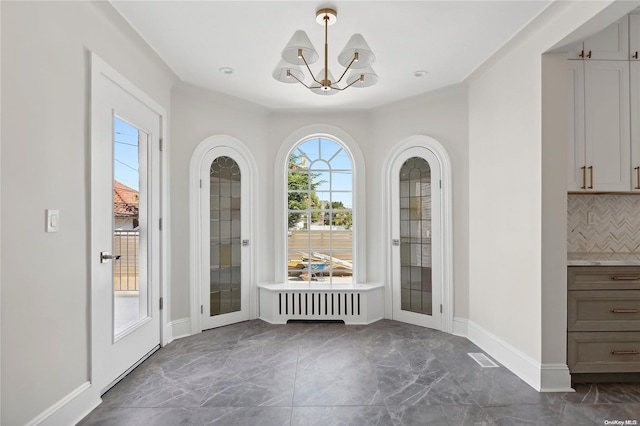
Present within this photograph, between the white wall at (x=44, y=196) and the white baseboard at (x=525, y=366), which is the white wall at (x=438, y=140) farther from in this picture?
the white wall at (x=44, y=196)

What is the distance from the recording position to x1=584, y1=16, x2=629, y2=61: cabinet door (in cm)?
251

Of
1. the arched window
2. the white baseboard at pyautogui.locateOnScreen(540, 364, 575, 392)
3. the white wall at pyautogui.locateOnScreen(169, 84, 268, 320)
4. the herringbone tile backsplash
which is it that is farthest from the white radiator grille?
the herringbone tile backsplash

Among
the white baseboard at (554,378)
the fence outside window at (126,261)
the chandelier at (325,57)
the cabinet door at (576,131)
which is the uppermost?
the chandelier at (325,57)

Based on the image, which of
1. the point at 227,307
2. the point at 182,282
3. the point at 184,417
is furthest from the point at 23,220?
the point at 227,307

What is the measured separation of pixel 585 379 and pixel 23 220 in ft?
11.6

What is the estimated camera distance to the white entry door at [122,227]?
2.19 meters

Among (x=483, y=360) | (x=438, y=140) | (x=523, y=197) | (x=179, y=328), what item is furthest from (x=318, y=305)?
(x=523, y=197)

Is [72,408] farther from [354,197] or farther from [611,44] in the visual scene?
[611,44]

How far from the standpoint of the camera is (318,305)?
3879 millimetres

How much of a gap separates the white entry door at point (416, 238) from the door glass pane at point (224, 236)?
178 centimetres

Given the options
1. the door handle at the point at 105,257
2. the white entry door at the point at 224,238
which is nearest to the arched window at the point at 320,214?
the white entry door at the point at 224,238

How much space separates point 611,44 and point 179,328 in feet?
14.1

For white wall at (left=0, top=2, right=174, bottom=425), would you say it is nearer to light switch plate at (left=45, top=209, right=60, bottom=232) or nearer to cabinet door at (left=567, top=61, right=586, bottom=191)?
light switch plate at (left=45, top=209, right=60, bottom=232)

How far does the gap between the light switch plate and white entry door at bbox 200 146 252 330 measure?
1.75 meters
